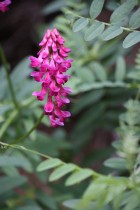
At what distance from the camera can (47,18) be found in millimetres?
4043

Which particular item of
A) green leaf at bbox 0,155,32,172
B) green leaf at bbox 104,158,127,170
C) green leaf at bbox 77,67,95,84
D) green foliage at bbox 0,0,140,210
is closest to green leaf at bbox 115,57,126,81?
green foliage at bbox 0,0,140,210

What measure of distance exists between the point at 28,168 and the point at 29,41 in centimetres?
222

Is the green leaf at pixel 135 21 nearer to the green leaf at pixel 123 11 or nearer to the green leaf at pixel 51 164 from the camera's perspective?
the green leaf at pixel 123 11

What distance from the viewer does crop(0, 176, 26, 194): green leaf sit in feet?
6.46

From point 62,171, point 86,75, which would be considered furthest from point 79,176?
point 86,75

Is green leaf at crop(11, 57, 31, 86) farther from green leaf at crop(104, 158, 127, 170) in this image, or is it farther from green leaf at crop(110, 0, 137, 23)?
green leaf at crop(110, 0, 137, 23)

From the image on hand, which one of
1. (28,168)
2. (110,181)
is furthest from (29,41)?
(110,181)

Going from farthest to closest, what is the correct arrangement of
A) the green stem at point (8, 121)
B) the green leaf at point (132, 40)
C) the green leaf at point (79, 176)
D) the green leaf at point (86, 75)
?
the green leaf at point (86, 75) < the green stem at point (8, 121) < the green leaf at point (132, 40) < the green leaf at point (79, 176)

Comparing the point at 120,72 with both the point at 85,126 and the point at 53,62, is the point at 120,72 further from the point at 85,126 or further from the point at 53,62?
the point at 53,62

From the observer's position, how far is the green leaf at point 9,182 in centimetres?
197

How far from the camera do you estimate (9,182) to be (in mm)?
1985

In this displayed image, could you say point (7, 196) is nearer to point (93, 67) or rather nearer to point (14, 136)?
point (14, 136)

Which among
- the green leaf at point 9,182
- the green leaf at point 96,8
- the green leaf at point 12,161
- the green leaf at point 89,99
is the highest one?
the green leaf at point 96,8

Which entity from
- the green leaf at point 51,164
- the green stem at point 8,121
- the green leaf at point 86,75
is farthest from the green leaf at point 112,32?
the green leaf at point 86,75
